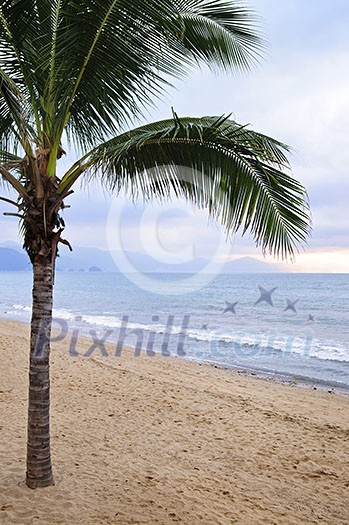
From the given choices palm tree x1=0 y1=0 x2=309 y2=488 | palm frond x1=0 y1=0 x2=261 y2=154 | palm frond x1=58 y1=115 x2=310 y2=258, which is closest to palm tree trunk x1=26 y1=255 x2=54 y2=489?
palm tree x1=0 y1=0 x2=309 y2=488

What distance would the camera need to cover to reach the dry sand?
13.4 feet

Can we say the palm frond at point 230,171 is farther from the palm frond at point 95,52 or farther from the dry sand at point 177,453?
the dry sand at point 177,453

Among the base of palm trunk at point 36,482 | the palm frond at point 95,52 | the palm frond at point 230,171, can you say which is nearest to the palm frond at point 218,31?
the palm frond at point 95,52

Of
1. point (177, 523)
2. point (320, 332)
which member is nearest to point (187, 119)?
point (177, 523)

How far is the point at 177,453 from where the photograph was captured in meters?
5.67

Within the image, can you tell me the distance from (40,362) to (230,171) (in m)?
2.24

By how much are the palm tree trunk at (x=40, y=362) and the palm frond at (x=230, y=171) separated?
715 millimetres

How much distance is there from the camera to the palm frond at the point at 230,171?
3.68 m

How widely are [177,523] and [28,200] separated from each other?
287 centimetres

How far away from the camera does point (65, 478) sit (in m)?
4.56

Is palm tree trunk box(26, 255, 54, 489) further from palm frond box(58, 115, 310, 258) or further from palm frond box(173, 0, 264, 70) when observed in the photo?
palm frond box(173, 0, 264, 70)

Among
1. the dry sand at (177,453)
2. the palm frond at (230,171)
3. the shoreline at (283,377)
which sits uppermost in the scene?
the palm frond at (230,171)

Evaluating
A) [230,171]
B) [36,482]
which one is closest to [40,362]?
[36,482]

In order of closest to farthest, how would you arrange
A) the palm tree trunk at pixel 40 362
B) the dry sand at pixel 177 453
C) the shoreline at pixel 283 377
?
1. the palm tree trunk at pixel 40 362
2. the dry sand at pixel 177 453
3. the shoreline at pixel 283 377
